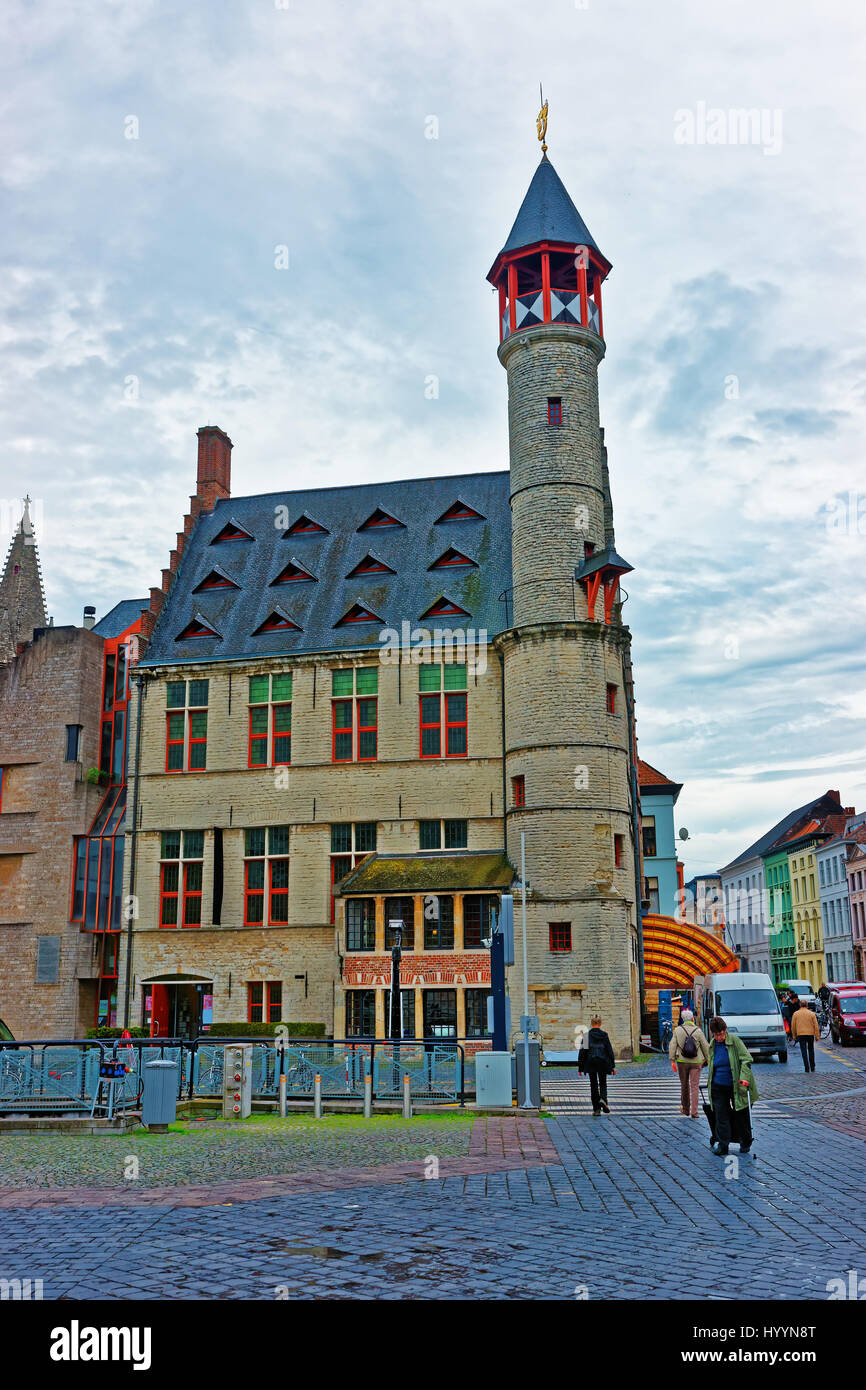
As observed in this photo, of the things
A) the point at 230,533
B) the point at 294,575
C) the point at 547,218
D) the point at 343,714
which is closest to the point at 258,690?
the point at 343,714

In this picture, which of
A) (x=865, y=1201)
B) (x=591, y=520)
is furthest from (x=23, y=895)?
(x=865, y=1201)

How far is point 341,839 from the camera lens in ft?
121

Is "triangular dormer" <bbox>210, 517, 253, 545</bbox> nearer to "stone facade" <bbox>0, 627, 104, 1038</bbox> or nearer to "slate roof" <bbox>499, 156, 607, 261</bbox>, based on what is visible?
"stone facade" <bbox>0, 627, 104, 1038</bbox>

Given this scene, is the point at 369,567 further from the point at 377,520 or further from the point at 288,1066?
the point at 288,1066

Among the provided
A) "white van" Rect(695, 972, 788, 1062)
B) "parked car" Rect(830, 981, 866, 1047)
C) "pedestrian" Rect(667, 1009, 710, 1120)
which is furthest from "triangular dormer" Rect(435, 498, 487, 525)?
"pedestrian" Rect(667, 1009, 710, 1120)

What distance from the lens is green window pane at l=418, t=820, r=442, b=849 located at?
36062mm

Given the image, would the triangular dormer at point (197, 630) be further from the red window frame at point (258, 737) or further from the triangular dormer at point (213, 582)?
the red window frame at point (258, 737)

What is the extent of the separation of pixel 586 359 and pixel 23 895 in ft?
→ 79.3

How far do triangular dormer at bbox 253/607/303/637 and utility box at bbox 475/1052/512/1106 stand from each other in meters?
21.9

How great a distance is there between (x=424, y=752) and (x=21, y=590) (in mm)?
31993

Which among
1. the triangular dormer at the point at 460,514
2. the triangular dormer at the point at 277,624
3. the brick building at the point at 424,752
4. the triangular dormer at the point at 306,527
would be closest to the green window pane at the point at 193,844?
the brick building at the point at 424,752

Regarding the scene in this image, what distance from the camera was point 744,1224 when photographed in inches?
370
